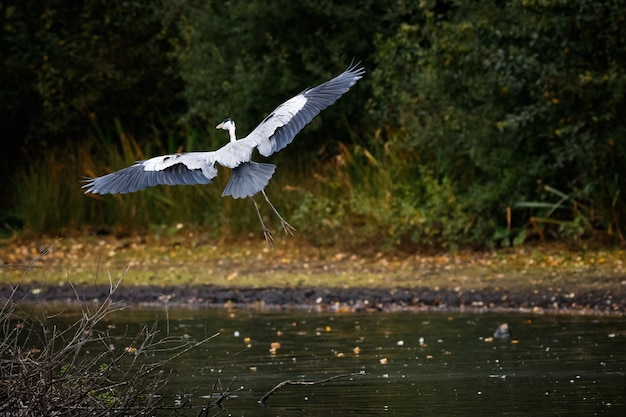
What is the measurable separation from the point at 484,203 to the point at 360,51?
14.8 feet

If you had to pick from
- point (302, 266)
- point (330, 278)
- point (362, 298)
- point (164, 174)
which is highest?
point (164, 174)

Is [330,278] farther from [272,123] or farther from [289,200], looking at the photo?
[272,123]

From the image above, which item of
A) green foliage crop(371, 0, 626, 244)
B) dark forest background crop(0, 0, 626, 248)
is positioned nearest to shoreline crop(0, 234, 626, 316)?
dark forest background crop(0, 0, 626, 248)

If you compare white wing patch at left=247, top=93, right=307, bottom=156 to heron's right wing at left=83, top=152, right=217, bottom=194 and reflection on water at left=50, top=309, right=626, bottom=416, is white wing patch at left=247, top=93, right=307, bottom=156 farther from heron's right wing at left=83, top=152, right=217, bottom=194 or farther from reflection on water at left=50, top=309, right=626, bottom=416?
reflection on water at left=50, top=309, right=626, bottom=416

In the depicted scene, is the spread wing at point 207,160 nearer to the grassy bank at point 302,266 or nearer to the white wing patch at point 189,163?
the white wing patch at point 189,163

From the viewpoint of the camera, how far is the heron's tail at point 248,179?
868 cm

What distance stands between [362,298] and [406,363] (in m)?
4.01

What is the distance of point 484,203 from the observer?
1594 cm

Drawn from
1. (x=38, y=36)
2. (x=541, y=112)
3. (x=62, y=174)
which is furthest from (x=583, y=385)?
(x=38, y=36)

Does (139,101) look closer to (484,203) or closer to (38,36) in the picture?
(38,36)

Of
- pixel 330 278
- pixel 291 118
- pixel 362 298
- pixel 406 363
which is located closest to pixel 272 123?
pixel 291 118

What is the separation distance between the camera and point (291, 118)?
30.2 ft

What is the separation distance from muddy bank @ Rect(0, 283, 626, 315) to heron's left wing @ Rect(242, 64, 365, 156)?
3.60m

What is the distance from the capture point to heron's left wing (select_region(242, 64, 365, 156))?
9.07 metres
